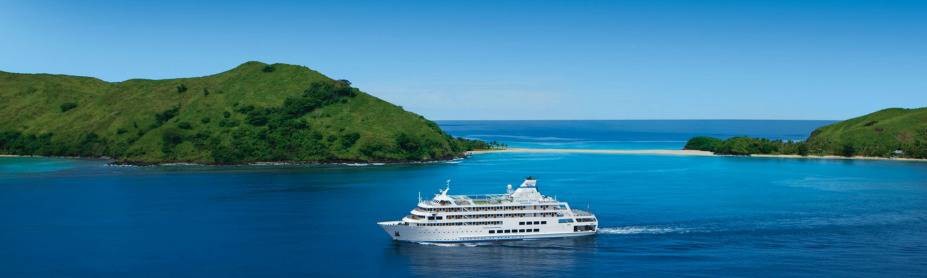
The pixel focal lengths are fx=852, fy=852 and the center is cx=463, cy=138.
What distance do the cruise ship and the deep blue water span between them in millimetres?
2210

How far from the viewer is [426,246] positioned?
325ft

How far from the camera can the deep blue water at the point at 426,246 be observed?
8819 centimetres

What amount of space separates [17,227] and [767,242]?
323ft

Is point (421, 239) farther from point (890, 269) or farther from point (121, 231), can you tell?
point (890, 269)

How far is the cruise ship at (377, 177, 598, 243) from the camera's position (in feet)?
328

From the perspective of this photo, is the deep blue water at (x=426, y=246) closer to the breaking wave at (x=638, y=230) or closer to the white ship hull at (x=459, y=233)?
the breaking wave at (x=638, y=230)

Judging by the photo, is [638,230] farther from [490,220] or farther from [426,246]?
[426,246]

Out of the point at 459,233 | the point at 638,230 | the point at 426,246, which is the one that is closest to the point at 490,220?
the point at 459,233

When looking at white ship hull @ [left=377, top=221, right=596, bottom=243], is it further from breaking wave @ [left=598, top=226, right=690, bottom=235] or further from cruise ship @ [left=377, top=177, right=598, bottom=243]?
breaking wave @ [left=598, top=226, right=690, bottom=235]

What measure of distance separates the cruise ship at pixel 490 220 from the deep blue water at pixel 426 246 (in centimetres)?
221

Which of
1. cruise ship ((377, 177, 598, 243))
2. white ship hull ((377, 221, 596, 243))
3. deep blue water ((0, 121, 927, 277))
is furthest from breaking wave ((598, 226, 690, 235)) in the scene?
white ship hull ((377, 221, 596, 243))

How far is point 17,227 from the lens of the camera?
382 feet

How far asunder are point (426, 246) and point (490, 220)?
333 inches

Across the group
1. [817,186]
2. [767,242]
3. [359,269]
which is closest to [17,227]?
[359,269]
